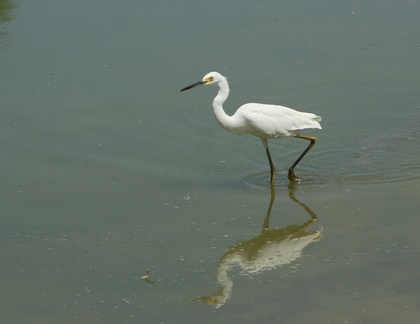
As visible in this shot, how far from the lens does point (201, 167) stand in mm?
9750

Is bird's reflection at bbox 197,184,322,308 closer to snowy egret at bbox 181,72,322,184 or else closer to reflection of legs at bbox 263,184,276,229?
reflection of legs at bbox 263,184,276,229

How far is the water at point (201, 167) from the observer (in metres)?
6.95

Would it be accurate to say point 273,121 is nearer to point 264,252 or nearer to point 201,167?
point 201,167

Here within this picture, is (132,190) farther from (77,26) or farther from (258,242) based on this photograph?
(77,26)

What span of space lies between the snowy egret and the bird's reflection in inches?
45.8

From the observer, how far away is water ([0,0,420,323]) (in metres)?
6.95

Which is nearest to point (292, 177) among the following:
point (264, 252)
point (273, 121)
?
point (273, 121)

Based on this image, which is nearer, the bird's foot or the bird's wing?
the bird's wing

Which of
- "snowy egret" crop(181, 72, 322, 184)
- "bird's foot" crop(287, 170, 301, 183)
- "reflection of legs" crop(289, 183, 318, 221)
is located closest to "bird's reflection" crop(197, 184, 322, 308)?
"reflection of legs" crop(289, 183, 318, 221)

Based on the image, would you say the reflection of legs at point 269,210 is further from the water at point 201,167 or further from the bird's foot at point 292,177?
the bird's foot at point 292,177

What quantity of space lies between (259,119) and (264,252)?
1936mm

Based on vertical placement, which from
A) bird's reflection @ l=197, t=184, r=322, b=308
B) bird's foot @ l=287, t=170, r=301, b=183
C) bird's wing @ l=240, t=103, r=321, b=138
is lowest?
bird's reflection @ l=197, t=184, r=322, b=308

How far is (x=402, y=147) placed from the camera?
1016cm

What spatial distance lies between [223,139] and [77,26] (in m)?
4.63
